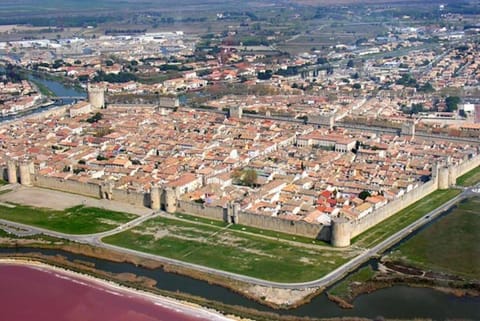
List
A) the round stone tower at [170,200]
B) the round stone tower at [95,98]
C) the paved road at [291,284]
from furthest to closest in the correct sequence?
the round stone tower at [95,98] < the round stone tower at [170,200] < the paved road at [291,284]

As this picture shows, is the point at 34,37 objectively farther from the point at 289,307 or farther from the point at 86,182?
the point at 289,307

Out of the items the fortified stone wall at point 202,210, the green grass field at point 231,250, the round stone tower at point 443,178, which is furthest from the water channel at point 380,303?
the round stone tower at point 443,178

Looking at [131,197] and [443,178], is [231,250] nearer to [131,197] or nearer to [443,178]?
[131,197]

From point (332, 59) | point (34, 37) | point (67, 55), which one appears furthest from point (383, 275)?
point (34, 37)

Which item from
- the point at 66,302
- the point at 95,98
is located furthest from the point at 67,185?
the point at 95,98

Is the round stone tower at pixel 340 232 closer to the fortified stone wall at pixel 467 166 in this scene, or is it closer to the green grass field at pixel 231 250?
the green grass field at pixel 231 250

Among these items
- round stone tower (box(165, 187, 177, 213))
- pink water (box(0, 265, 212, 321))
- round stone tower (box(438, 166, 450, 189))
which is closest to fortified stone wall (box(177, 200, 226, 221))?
round stone tower (box(165, 187, 177, 213))
